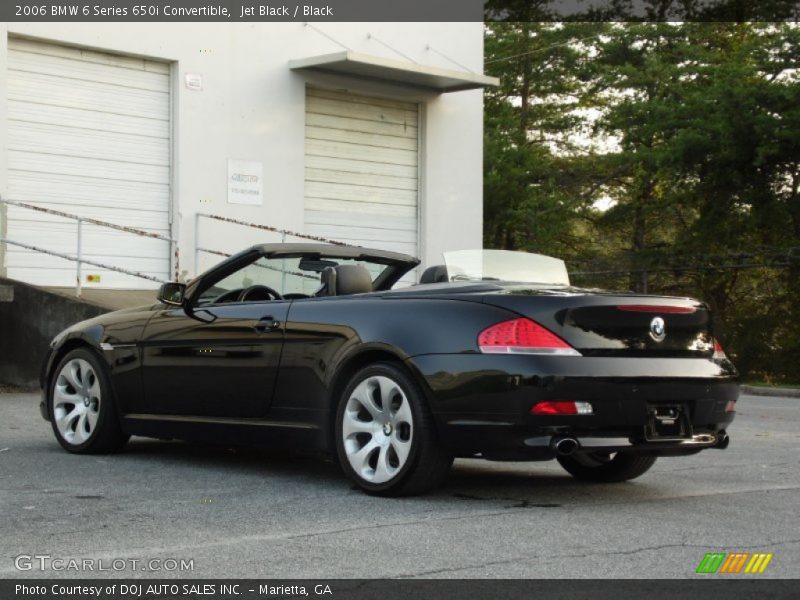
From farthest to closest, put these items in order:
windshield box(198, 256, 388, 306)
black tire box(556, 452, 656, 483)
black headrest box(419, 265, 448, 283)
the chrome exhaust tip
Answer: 1. windshield box(198, 256, 388, 306)
2. black headrest box(419, 265, 448, 283)
3. black tire box(556, 452, 656, 483)
4. the chrome exhaust tip

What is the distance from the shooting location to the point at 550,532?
5773 mm

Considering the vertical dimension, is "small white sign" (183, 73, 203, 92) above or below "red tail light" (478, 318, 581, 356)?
above

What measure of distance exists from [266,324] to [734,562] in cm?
331

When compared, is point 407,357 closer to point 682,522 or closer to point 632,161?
point 682,522

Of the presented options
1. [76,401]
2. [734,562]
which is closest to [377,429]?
[734,562]

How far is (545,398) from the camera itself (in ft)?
20.7

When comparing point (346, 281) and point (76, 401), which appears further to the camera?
point (76, 401)

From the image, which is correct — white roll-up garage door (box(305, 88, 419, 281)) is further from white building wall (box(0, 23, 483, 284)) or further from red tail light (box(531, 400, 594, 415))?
red tail light (box(531, 400, 594, 415))

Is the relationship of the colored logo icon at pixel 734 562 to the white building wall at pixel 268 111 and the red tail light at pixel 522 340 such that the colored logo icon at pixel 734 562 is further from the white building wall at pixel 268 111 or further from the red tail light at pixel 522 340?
the white building wall at pixel 268 111

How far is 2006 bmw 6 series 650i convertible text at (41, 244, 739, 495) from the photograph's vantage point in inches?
252

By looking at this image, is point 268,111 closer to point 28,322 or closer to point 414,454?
point 28,322

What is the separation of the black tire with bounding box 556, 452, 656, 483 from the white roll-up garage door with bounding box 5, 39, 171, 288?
11233mm

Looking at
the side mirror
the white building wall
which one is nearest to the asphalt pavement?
the side mirror

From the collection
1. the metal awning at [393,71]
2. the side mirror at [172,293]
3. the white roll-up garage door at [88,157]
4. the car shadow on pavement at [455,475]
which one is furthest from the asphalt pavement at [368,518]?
the metal awning at [393,71]
